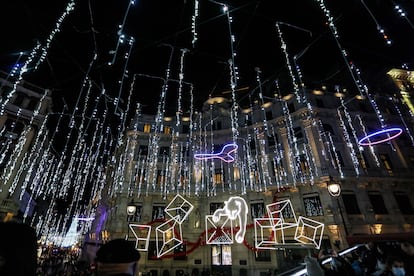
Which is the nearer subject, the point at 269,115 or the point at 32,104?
the point at 269,115

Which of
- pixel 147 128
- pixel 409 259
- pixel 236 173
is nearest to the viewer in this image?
pixel 409 259

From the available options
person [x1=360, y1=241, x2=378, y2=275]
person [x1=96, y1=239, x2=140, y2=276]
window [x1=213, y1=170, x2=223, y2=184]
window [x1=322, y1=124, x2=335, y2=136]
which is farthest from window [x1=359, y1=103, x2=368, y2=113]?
person [x1=96, y1=239, x2=140, y2=276]

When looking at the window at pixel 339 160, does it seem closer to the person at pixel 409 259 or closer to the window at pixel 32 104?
the person at pixel 409 259

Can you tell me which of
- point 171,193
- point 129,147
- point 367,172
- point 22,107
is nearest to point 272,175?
point 367,172

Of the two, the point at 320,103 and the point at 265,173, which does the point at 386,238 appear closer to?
the point at 265,173

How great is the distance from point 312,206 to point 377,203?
6141 mm

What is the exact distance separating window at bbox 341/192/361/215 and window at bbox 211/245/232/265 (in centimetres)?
1170

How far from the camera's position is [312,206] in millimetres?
19781

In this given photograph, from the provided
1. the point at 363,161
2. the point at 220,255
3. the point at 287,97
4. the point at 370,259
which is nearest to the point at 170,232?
the point at 220,255

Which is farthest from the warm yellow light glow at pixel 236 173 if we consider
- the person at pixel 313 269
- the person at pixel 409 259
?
the person at pixel 313 269

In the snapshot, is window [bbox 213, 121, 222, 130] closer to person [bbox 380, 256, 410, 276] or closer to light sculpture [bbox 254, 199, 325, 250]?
light sculpture [bbox 254, 199, 325, 250]

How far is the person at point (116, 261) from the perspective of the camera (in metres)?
1.58

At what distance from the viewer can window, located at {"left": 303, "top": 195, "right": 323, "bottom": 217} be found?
63.4ft

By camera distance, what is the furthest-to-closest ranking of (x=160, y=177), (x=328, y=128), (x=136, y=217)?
(x=160, y=177)
(x=328, y=128)
(x=136, y=217)
